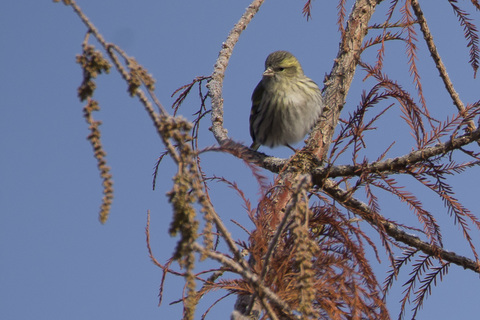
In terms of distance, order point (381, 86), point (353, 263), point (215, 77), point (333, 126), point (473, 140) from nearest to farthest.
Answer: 1. point (353, 263)
2. point (473, 140)
3. point (381, 86)
4. point (333, 126)
5. point (215, 77)

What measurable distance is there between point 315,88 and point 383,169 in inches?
109

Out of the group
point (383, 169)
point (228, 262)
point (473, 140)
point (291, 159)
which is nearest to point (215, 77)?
point (291, 159)

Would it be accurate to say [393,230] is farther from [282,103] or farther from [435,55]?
[282,103]

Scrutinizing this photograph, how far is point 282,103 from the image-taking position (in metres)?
5.49

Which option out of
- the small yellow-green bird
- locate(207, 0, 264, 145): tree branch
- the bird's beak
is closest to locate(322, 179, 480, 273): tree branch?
locate(207, 0, 264, 145): tree branch

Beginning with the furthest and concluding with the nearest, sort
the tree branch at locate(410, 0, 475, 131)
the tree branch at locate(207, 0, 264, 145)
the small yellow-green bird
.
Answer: the small yellow-green bird < the tree branch at locate(207, 0, 264, 145) < the tree branch at locate(410, 0, 475, 131)

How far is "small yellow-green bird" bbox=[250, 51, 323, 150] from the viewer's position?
5.28 meters

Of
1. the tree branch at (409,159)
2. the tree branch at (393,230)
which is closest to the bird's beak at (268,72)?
the tree branch at (393,230)

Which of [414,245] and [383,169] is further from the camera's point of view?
[414,245]

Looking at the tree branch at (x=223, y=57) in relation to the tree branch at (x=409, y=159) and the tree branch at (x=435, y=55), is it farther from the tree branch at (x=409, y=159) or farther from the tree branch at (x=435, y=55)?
the tree branch at (x=409, y=159)

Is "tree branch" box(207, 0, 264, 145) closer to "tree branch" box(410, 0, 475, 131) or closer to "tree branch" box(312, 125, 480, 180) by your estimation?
"tree branch" box(410, 0, 475, 131)

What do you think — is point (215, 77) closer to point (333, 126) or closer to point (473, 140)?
point (333, 126)

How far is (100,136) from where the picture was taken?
5.05 feet

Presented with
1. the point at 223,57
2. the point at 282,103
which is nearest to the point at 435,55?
the point at 223,57
